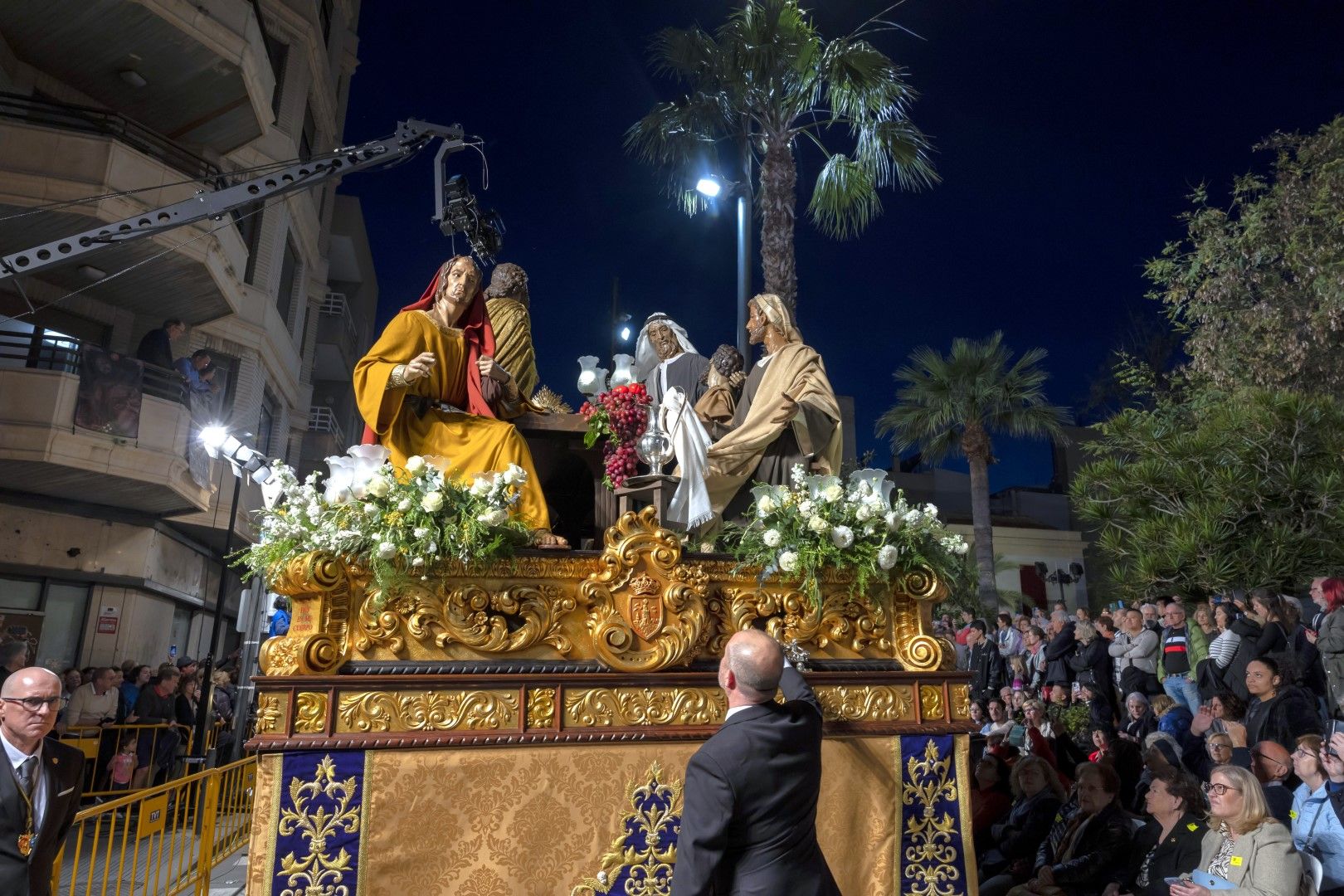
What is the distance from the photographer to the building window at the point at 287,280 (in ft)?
71.9

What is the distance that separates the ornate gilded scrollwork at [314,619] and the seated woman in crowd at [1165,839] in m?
4.31

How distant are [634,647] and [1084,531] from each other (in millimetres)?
30516

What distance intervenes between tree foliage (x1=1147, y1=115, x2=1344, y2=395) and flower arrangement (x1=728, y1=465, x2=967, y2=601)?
1391 centimetres

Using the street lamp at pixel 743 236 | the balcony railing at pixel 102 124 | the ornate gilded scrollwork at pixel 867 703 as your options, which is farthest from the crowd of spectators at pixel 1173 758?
the balcony railing at pixel 102 124

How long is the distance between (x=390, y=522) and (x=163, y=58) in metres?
14.3

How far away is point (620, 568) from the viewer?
4949mm

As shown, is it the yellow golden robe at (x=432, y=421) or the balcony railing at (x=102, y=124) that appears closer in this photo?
the yellow golden robe at (x=432, y=421)

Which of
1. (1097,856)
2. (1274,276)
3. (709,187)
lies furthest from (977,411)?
(1097,856)

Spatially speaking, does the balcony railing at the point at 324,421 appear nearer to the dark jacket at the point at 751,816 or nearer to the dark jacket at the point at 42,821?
the dark jacket at the point at 42,821

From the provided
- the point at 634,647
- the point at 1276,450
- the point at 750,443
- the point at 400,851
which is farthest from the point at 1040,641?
the point at 400,851

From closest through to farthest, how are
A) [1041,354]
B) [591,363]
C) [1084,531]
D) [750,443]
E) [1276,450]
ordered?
1. [750,443]
2. [591,363]
3. [1276,450]
4. [1041,354]
5. [1084,531]

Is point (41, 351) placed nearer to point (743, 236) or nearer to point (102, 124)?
point (102, 124)

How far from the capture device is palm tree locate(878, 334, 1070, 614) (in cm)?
2336

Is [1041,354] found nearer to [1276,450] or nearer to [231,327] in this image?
[1276,450]
